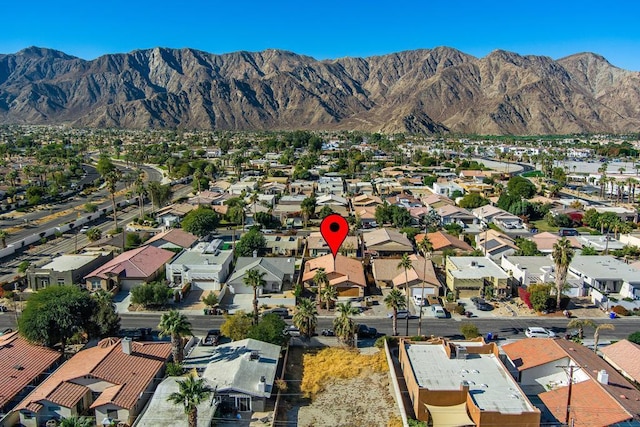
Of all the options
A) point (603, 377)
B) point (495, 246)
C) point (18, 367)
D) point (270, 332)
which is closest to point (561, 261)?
point (603, 377)

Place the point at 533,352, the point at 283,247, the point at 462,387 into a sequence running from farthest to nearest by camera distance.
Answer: the point at 283,247, the point at 533,352, the point at 462,387

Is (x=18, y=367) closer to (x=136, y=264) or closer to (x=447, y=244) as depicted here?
(x=136, y=264)

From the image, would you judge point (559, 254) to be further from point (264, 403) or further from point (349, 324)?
point (264, 403)

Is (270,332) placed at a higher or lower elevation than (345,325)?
lower

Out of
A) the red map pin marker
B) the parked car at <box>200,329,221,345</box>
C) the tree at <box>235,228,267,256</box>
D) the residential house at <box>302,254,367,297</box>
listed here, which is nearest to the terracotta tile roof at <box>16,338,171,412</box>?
the parked car at <box>200,329,221,345</box>

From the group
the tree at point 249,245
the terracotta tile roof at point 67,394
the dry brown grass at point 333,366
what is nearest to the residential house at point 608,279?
the dry brown grass at point 333,366

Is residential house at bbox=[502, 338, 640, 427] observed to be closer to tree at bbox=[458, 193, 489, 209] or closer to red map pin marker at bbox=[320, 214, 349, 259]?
red map pin marker at bbox=[320, 214, 349, 259]

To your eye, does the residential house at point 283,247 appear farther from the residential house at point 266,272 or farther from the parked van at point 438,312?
the parked van at point 438,312
